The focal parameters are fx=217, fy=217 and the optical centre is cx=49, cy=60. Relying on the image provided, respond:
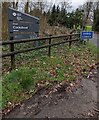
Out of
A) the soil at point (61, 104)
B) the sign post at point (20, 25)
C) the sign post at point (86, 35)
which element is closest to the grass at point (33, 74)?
the soil at point (61, 104)

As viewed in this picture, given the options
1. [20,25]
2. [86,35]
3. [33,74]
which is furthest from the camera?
[86,35]

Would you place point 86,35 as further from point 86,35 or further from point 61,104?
point 61,104

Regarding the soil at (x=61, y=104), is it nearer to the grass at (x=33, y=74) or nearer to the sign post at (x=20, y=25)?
the grass at (x=33, y=74)

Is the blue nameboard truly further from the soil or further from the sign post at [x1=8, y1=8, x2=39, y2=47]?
the soil

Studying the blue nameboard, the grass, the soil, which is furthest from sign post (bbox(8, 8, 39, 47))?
the blue nameboard

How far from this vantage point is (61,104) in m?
4.80

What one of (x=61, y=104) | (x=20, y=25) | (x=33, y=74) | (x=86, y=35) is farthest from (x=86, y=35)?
(x=61, y=104)

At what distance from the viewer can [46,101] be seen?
4.90 m

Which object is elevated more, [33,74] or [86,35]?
[86,35]

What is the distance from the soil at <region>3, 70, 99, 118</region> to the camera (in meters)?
4.33

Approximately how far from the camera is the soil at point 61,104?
433cm

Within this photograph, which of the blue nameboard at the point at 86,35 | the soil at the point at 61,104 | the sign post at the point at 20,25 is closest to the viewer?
the soil at the point at 61,104

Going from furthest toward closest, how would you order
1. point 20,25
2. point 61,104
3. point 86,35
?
1. point 86,35
2. point 20,25
3. point 61,104

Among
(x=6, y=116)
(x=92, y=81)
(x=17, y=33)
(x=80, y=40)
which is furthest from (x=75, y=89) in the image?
(x=80, y=40)
